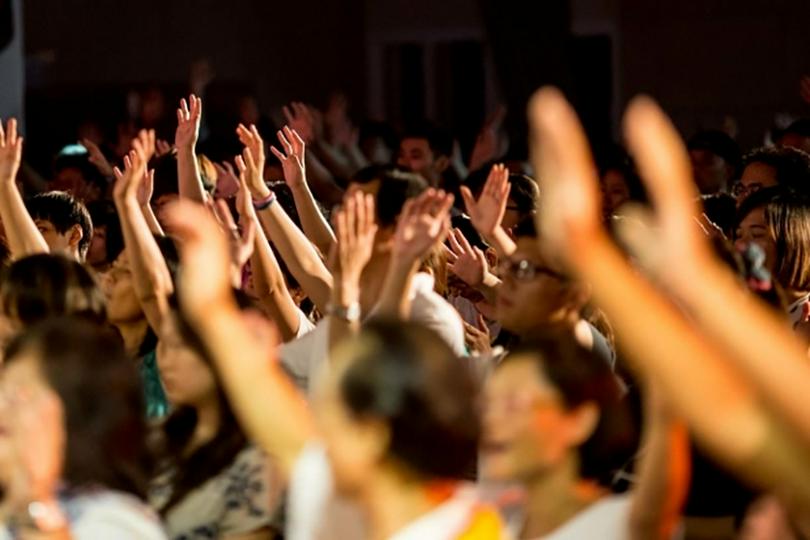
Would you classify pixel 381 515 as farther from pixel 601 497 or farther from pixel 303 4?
A: pixel 303 4

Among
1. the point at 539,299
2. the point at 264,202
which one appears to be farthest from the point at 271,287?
the point at 539,299

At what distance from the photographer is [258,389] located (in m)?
3.67

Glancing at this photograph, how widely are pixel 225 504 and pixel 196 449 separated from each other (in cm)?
13

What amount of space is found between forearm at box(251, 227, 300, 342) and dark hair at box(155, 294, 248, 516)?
1.33 metres

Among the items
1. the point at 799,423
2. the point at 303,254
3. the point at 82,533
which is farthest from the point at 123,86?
the point at 799,423

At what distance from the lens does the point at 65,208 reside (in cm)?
618

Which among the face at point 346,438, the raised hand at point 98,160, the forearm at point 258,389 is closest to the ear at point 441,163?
the raised hand at point 98,160

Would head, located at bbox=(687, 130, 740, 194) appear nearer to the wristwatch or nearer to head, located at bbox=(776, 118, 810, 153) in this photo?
head, located at bbox=(776, 118, 810, 153)

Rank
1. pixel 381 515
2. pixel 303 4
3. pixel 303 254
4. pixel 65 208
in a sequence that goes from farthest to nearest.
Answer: pixel 303 4, pixel 65 208, pixel 303 254, pixel 381 515

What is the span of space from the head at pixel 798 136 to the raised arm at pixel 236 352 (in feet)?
16.9

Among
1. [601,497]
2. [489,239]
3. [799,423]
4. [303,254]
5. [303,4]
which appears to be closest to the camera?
[799,423]

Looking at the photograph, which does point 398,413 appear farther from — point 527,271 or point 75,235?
point 75,235

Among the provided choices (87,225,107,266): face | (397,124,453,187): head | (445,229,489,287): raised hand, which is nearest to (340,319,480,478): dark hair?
(445,229,489,287): raised hand

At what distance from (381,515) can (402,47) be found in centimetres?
1140
